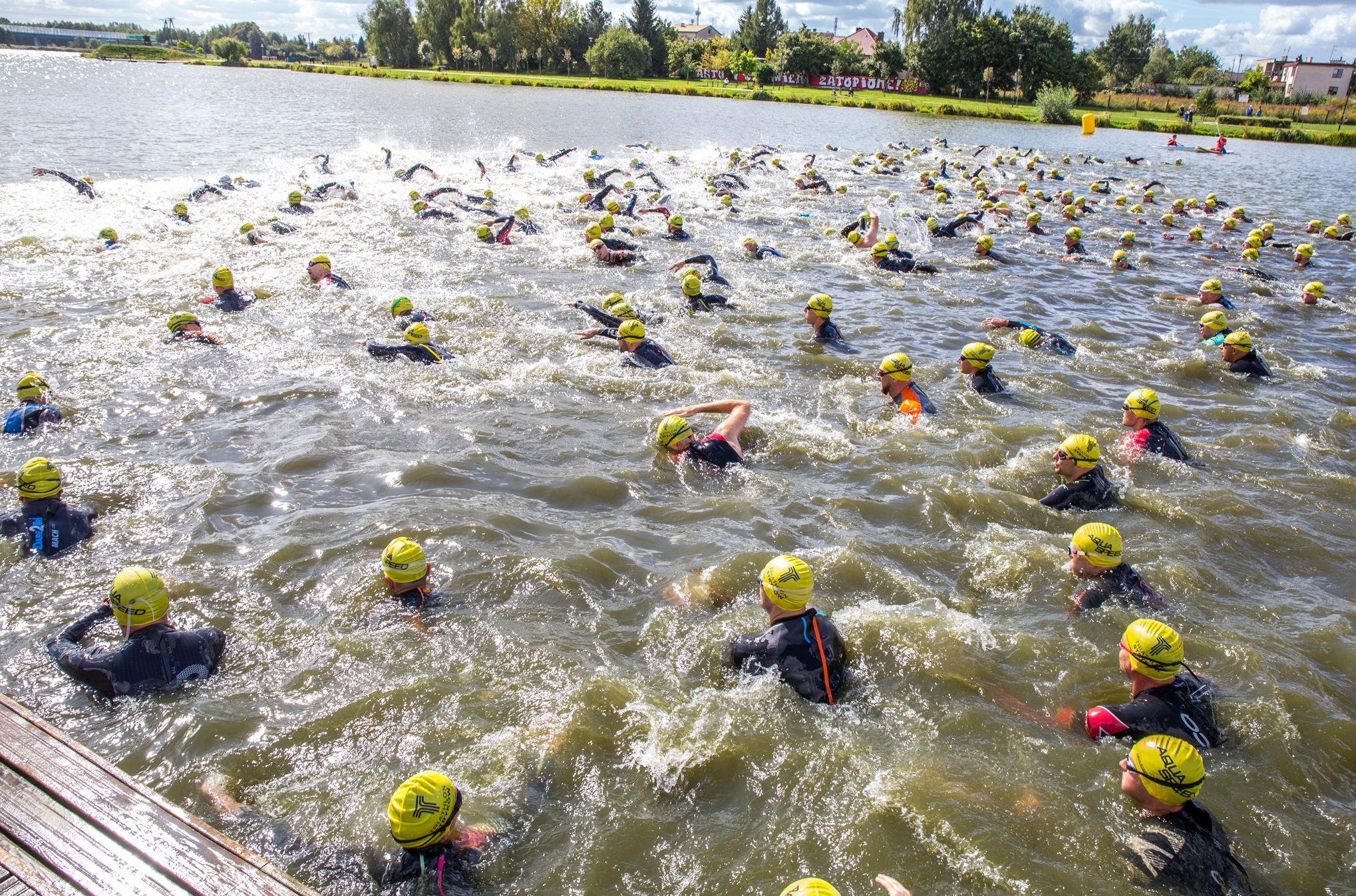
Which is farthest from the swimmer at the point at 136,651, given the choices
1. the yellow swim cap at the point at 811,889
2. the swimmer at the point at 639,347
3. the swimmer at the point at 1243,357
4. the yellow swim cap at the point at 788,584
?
the swimmer at the point at 1243,357

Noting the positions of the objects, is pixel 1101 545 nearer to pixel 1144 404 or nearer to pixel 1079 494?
pixel 1079 494

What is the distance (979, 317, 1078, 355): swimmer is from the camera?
12156 mm

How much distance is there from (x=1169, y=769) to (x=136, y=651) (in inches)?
253

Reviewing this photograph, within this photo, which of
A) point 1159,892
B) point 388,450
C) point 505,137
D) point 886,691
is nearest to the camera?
point 1159,892

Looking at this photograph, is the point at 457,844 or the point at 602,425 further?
the point at 602,425

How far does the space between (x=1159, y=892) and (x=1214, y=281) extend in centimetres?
1453

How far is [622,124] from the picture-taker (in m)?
48.2

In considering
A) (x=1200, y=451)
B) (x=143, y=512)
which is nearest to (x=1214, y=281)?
(x=1200, y=451)

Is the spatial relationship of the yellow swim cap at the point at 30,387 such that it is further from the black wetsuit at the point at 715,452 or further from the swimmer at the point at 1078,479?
the swimmer at the point at 1078,479

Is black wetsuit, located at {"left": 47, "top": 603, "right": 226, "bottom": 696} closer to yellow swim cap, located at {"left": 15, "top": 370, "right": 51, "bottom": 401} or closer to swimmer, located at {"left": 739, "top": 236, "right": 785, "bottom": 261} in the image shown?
yellow swim cap, located at {"left": 15, "top": 370, "right": 51, "bottom": 401}

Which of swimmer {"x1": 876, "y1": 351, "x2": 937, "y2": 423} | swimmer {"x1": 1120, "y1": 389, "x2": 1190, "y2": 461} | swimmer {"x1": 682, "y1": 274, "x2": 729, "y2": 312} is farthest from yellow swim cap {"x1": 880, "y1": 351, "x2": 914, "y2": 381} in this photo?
swimmer {"x1": 682, "y1": 274, "x2": 729, "y2": 312}

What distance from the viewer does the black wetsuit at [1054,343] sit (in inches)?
480

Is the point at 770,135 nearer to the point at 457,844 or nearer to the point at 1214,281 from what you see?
the point at 1214,281

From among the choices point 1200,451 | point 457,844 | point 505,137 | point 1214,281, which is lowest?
point 457,844
